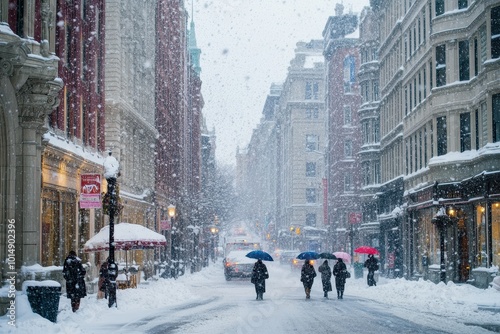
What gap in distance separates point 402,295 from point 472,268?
5993mm

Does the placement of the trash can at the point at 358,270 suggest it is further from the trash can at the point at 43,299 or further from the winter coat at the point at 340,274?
the trash can at the point at 43,299

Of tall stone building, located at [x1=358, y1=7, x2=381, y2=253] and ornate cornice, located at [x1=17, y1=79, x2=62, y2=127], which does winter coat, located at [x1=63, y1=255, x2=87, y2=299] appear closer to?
ornate cornice, located at [x1=17, y1=79, x2=62, y2=127]

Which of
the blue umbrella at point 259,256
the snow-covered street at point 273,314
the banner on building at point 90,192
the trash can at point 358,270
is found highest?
the banner on building at point 90,192

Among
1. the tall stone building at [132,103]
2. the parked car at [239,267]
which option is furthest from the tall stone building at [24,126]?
the parked car at [239,267]

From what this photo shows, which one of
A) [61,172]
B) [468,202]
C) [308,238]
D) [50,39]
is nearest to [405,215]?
[468,202]

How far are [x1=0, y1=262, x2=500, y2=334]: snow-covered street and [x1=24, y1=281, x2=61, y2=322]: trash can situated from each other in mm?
255

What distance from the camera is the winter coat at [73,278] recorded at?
24.0 metres

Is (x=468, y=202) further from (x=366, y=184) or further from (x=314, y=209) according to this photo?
(x=314, y=209)

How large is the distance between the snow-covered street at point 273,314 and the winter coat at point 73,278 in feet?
1.74

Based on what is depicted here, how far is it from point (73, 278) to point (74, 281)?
0.13 m

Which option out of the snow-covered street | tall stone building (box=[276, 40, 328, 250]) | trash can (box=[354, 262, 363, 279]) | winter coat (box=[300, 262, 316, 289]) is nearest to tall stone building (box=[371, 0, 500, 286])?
trash can (box=[354, 262, 363, 279])

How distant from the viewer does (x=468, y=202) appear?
3716cm

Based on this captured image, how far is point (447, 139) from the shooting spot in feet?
130

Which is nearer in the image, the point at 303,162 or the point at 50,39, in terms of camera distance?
the point at 50,39
